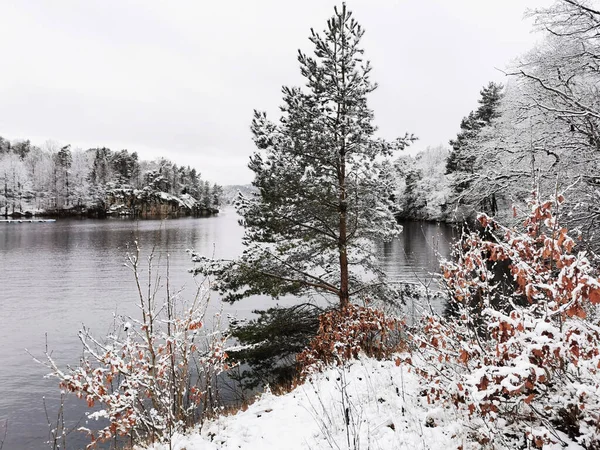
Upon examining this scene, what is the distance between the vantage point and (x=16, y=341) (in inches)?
545

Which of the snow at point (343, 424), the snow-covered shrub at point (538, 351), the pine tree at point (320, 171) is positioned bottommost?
the snow at point (343, 424)

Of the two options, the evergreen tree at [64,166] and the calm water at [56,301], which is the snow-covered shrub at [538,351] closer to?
the calm water at [56,301]

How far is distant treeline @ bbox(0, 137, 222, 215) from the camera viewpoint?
82000 millimetres

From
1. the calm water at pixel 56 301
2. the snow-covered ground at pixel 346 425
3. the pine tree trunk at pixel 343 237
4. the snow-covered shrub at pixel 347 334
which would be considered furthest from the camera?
the pine tree trunk at pixel 343 237

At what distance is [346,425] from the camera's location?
3.47 meters

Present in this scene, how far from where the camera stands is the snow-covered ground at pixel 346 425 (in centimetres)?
382

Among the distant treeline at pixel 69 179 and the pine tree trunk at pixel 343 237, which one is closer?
the pine tree trunk at pixel 343 237

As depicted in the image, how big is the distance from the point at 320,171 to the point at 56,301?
16736 millimetres

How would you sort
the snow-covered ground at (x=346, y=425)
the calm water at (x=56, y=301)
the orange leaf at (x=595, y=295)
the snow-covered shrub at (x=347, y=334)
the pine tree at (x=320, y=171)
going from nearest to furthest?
the orange leaf at (x=595, y=295), the snow-covered ground at (x=346, y=425), the snow-covered shrub at (x=347, y=334), the calm water at (x=56, y=301), the pine tree at (x=320, y=171)

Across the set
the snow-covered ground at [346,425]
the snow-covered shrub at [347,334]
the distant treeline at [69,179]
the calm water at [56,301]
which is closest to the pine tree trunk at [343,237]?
the snow-covered shrub at [347,334]

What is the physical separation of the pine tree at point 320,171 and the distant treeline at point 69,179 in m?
72.9

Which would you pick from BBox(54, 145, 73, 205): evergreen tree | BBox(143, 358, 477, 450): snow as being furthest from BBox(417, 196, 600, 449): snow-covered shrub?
BBox(54, 145, 73, 205): evergreen tree

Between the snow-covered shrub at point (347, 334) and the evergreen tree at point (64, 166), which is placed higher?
the evergreen tree at point (64, 166)

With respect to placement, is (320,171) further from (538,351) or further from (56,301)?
(56,301)
